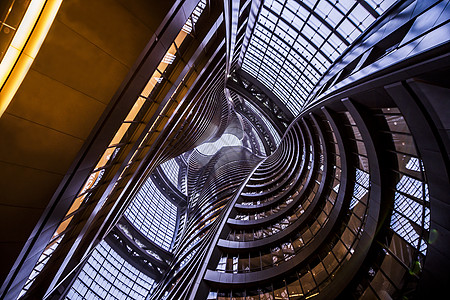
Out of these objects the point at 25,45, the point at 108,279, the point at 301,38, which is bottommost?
the point at 25,45

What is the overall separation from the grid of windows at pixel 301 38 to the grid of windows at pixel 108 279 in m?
42.3

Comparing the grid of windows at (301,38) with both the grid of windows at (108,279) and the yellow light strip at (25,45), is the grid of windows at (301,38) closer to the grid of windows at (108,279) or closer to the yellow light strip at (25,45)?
the yellow light strip at (25,45)

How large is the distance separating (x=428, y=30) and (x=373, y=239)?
26.9 ft

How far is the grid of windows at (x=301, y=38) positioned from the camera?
16234mm

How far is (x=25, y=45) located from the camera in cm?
493

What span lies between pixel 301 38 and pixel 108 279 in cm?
4695

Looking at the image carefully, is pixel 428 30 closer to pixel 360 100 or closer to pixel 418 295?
pixel 360 100

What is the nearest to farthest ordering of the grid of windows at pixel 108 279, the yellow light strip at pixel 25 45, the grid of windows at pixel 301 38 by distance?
the yellow light strip at pixel 25 45, the grid of windows at pixel 301 38, the grid of windows at pixel 108 279

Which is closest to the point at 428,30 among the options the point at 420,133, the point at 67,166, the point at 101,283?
the point at 420,133

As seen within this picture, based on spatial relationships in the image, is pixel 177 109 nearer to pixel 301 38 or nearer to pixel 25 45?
pixel 25 45

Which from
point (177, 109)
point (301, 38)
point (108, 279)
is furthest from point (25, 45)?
point (108, 279)

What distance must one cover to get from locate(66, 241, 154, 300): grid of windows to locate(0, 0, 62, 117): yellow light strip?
122ft

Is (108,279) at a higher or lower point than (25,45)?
higher

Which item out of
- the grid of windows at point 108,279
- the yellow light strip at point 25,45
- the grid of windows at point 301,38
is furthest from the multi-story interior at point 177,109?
the grid of windows at point 108,279
